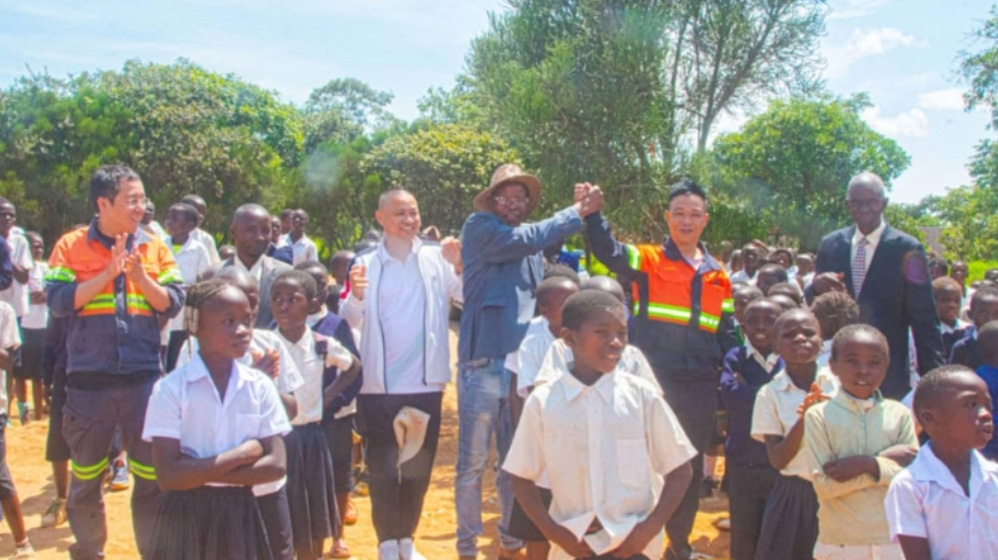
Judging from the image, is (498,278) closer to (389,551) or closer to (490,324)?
(490,324)

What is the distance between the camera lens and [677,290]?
475 centimetres

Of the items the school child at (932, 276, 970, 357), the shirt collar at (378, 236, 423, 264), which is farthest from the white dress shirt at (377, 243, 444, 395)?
the school child at (932, 276, 970, 357)

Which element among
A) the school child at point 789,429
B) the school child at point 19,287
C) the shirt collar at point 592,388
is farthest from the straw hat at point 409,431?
the school child at point 19,287

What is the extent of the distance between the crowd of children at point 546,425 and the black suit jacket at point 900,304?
286mm

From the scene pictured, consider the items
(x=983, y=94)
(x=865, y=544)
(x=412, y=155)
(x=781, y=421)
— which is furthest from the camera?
(x=412, y=155)

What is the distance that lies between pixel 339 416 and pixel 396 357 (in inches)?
18.9

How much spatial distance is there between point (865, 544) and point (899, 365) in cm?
186

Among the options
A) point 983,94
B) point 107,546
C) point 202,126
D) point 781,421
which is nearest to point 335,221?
point 202,126

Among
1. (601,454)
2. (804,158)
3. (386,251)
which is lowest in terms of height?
(601,454)

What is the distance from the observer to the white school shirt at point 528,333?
4441 millimetres

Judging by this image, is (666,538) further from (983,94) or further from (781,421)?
(983,94)

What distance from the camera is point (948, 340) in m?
6.04

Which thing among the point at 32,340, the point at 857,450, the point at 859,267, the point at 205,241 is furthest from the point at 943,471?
the point at 32,340

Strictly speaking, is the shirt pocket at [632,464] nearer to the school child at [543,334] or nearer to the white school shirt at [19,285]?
the school child at [543,334]
